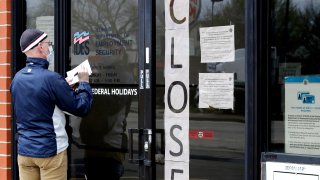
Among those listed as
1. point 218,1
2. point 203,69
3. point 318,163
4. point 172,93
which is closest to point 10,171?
point 172,93

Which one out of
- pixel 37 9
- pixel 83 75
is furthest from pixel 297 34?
pixel 37 9

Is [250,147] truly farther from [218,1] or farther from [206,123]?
[218,1]

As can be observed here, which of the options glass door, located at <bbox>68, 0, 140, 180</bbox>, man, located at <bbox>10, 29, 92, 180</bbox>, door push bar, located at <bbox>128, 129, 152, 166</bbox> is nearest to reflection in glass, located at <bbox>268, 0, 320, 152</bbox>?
door push bar, located at <bbox>128, 129, 152, 166</bbox>

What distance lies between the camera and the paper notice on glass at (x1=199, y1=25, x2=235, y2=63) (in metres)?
4.14

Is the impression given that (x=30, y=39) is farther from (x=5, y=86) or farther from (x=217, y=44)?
(x=217, y=44)

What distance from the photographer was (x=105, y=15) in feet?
16.0

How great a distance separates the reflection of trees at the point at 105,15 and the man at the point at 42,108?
0.64 m

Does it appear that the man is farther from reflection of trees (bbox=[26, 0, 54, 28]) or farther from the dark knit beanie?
reflection of trees (bbox=[26, 0, 54, 28])

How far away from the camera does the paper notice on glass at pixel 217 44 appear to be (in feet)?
13.6

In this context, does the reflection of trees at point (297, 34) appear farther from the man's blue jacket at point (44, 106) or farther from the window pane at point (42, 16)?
the window pane at point (42, 16)

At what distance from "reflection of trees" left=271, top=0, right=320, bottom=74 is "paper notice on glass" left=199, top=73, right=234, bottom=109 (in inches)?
17.2

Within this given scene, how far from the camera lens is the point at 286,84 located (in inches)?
153

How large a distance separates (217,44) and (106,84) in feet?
3.63

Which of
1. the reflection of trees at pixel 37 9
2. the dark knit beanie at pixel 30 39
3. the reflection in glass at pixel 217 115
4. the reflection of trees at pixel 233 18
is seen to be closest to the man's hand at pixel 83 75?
the dark knit beanie at pixel 30 39
